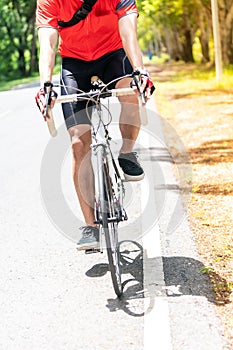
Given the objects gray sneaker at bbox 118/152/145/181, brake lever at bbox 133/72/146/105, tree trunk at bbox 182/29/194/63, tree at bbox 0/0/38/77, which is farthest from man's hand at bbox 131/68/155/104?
tree trunk at bbox 182/29/194/63

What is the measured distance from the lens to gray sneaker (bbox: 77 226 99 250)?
15.0 ft


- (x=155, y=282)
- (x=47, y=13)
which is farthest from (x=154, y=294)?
(x=47, y=13)

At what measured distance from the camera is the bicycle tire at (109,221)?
4074mm

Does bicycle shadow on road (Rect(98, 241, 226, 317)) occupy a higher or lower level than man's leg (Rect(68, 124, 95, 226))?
lower

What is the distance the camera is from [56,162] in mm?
6125

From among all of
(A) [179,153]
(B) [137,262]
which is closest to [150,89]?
(B) [137,262]

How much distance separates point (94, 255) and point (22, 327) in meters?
1.35

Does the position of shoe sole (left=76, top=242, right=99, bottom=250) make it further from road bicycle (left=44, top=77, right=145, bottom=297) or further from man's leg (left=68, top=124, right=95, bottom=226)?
man's leg (left=68, top=124, right=95, bottom=226)

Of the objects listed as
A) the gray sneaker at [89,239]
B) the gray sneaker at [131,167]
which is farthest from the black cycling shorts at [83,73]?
the gray sneaker at [89,239]

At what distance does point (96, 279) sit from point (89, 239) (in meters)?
0.31

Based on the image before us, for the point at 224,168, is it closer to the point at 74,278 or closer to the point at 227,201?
the point at 227,201

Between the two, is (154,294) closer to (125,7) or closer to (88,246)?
(88,246)

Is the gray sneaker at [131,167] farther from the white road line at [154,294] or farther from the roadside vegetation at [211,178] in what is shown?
the roadside vegetation at [211,178]

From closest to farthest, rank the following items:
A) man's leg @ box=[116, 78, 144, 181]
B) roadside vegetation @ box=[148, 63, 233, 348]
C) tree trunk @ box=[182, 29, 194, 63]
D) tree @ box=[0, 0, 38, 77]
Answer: roadside vegetation @ box=[148, 63, 233, 348]
man's leg @ box=[116, 78, 144, 181]
tree @ box=[0, 0, 38, 77]
tree trunk @ box=[182, 29, 194, 63]
